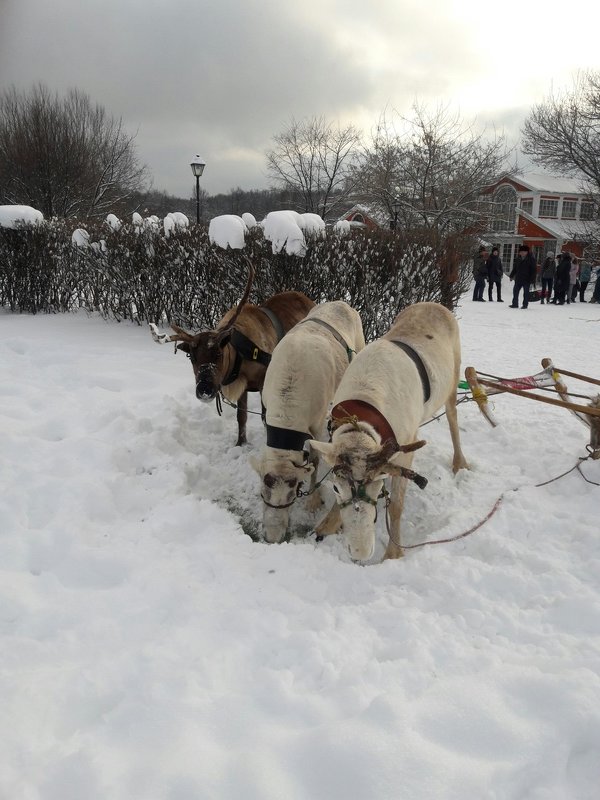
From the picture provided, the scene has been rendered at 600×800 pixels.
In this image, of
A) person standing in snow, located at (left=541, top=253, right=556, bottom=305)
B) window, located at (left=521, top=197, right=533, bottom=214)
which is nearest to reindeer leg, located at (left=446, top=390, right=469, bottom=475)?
person standing in snow, located at (left=541, top=253, right=556, bottom=305)

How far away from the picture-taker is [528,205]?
3744cm

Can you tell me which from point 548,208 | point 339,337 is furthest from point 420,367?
point 548,208

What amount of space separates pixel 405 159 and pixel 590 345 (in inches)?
701

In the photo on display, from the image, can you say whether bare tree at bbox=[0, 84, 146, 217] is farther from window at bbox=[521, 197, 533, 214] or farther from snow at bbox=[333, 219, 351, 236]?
window at bbox=[521, 197, 533, 214]

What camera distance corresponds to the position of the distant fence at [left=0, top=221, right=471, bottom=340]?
7.99 metres

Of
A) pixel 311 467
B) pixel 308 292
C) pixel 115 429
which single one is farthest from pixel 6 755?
pixel 308 292

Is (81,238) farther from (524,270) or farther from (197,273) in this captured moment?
(524,270)

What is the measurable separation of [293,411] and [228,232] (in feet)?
15.7

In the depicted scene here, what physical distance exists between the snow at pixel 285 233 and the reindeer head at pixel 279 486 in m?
4.67

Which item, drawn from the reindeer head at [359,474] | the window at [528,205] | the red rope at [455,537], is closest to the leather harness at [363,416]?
the reindeer head at [359,474]

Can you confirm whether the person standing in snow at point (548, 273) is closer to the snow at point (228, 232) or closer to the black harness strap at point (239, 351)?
the snow at point (228, 232)

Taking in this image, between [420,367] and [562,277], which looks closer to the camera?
[420,367]

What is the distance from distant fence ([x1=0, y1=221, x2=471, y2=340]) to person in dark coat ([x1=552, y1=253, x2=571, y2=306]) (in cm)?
1027

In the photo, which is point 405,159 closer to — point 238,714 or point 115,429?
point 115,429
